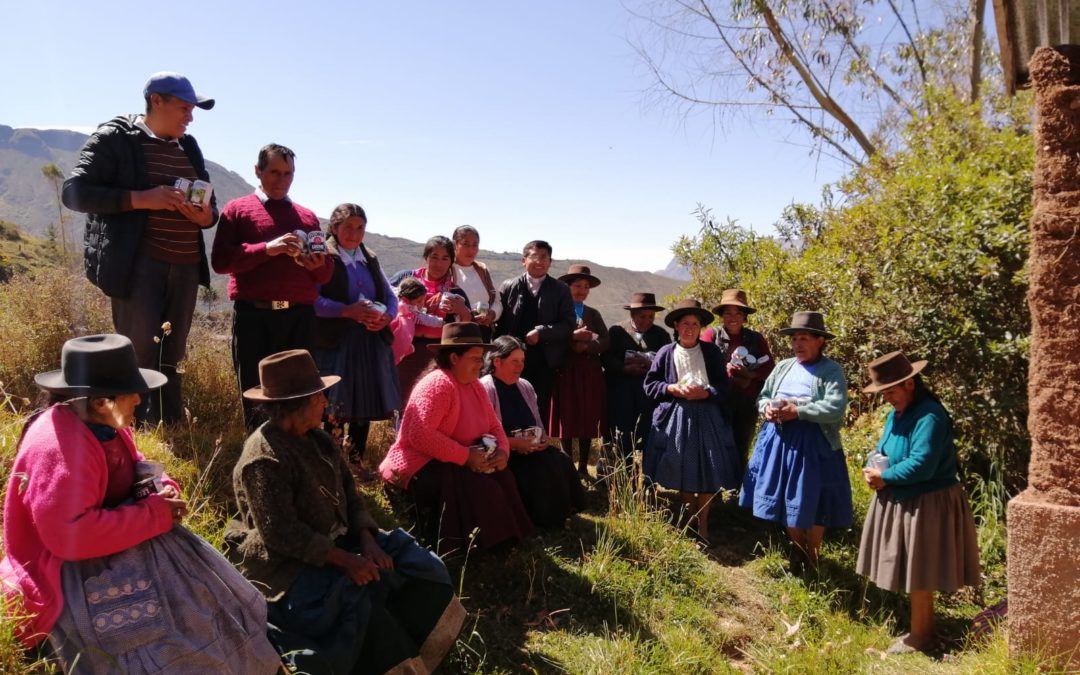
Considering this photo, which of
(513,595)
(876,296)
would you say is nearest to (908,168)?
(876,296)

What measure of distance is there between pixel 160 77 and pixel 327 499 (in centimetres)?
285

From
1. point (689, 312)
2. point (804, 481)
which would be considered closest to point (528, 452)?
point (689, 312)

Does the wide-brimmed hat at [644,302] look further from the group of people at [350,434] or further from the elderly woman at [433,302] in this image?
the elderly woman at [433,302]

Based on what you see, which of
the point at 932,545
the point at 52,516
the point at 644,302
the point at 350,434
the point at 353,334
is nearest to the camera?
the point at 52,516

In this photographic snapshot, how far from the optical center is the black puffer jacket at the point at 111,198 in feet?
13.9

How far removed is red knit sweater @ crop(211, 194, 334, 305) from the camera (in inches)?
185

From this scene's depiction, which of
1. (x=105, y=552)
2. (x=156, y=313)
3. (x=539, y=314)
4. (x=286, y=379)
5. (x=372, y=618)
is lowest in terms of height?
(x=372, y=618)

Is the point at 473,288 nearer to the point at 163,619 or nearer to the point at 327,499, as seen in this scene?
the point at 327,499

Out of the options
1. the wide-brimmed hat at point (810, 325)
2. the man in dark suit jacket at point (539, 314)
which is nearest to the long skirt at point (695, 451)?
the wide-brimmed hat at point (810, 325)

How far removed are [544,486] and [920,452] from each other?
251cm

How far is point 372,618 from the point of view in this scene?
10.8ft

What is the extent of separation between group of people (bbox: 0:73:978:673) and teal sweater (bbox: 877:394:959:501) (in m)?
0.02

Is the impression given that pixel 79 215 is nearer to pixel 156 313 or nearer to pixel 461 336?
pixel 156 313

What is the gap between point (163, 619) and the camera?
2631 mm
